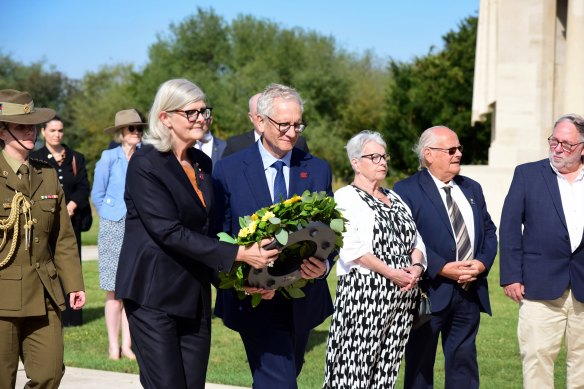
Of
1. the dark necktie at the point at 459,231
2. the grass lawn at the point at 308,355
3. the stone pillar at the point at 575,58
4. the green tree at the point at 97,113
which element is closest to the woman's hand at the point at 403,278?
the dark necktie at the point at 459,231

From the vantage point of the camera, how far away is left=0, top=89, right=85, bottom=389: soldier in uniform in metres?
6.27

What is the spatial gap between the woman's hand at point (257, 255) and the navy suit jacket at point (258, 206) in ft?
2.15

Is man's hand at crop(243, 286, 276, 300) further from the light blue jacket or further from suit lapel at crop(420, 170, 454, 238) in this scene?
the light blue jacket

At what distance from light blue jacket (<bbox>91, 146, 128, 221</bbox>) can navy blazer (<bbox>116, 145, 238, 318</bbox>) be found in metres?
5.28

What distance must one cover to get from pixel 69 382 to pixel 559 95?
19.9 metres

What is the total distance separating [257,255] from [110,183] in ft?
18.9

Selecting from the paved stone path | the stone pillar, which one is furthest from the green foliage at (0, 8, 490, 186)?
the paved stone path

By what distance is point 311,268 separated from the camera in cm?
598

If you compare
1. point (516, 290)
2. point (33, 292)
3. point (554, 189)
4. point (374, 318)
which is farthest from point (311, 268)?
point (554, 189)

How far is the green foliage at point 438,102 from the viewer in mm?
49938

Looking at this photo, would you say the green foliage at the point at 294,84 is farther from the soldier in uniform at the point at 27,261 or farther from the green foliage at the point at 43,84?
the soldier in uniform at the point at 27,261

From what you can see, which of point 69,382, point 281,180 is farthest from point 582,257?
point 69,382

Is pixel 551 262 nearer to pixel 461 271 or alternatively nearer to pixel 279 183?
pixel 461 271

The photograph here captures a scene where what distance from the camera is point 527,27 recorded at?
26.2 meters
